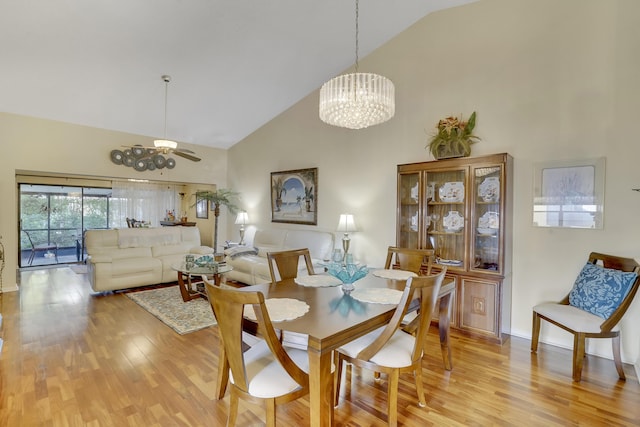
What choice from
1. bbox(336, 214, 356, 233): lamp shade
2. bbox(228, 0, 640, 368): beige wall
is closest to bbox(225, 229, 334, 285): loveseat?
bbox(336, 214, 356, 233): lamp shade

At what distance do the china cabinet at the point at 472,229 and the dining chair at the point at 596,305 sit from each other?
0.42 meters

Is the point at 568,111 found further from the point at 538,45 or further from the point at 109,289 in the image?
the point at 109,289

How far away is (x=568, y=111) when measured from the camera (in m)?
2.96

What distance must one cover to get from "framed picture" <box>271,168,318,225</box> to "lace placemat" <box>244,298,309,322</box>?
342cm

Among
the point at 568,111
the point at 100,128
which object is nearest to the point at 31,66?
the point at 100,128

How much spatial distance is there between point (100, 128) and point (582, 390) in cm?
717

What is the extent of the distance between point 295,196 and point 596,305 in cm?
427

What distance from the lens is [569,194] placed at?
9.76 ft

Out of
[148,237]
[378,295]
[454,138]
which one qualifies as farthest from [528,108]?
[148,237]

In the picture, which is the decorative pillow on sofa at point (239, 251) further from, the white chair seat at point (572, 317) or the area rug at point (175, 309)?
the white chair seat at point (572, 317)

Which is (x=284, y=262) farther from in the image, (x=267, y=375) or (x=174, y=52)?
(x=174, y=52)

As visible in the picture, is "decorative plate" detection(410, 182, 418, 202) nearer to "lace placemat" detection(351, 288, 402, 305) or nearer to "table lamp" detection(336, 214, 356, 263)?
"table lamp" detection(336, 214, 356, 263)

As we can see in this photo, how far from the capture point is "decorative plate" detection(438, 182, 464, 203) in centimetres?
346

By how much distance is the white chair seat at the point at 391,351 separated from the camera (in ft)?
5.99
